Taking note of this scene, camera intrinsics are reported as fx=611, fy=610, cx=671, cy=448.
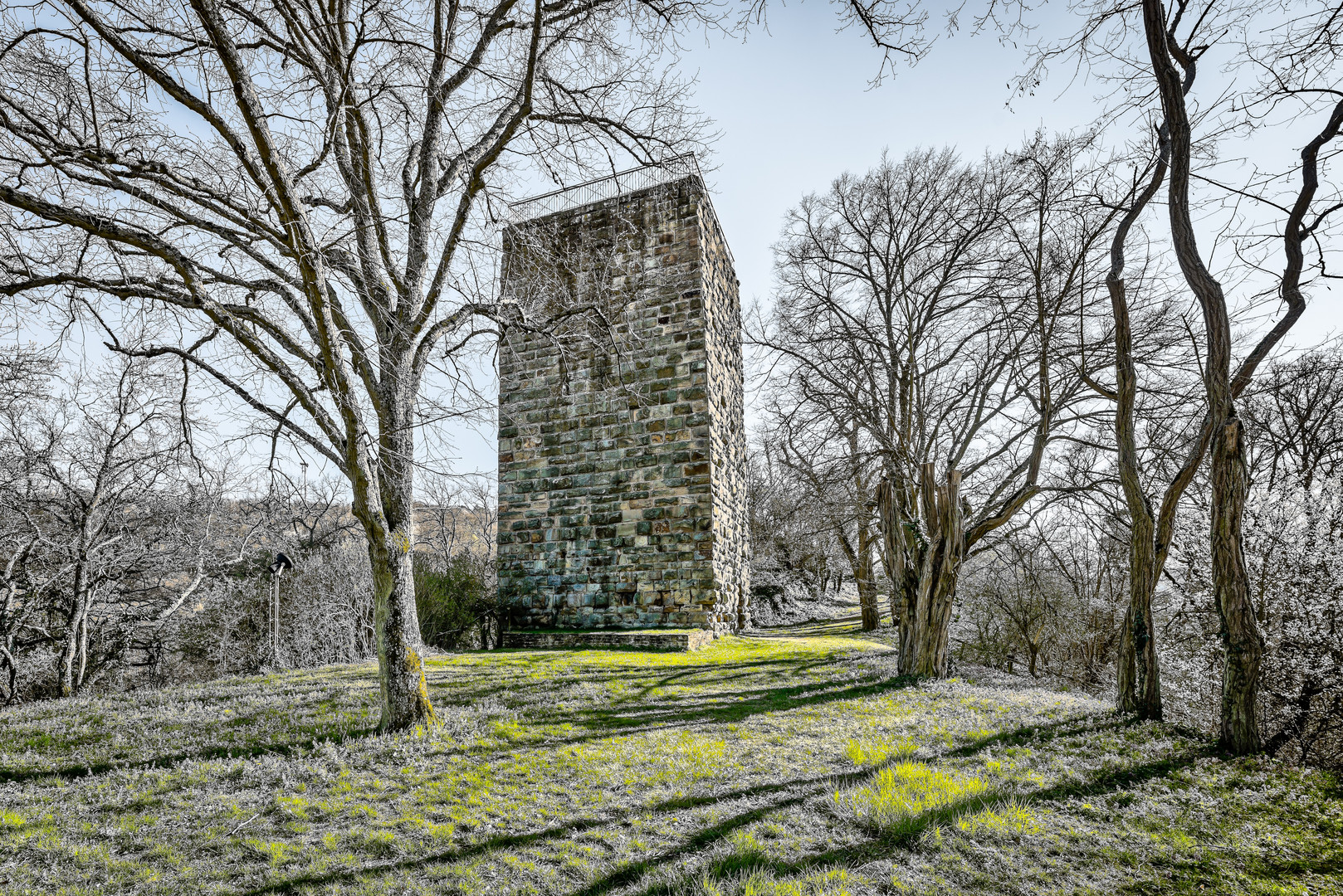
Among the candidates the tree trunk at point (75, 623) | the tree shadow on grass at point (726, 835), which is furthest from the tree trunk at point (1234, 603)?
the tree trunk at point (75, 623)

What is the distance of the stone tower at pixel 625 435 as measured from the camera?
31.8 ft

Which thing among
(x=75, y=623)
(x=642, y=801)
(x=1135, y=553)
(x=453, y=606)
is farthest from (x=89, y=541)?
(x=1135, y=553)

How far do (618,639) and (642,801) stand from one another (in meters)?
5.56

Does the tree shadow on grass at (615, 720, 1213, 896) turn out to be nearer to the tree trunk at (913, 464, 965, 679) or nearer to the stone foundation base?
the tree trunk at (913, 464, 965, 679)

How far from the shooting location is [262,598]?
9.84m

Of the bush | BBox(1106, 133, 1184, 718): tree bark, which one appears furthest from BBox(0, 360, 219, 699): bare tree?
BBox(1106, 133, 1184, 718): tree bark

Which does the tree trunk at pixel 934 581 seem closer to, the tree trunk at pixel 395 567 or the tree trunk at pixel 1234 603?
the tree trunk at pixel 1234 603

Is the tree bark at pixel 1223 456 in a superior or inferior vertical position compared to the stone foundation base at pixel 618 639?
superior

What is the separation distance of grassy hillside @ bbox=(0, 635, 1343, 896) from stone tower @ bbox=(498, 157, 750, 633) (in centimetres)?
410

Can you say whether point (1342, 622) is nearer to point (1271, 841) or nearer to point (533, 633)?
point (1271, 841)

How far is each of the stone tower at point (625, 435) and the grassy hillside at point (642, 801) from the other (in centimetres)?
410

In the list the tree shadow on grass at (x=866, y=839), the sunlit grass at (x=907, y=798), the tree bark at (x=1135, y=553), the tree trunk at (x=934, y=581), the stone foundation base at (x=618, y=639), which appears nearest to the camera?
the tree shadow on grass at (x=866, y=839)

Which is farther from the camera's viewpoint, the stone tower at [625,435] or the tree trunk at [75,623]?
the stone tower at [625,435]

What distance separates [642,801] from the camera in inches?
133
